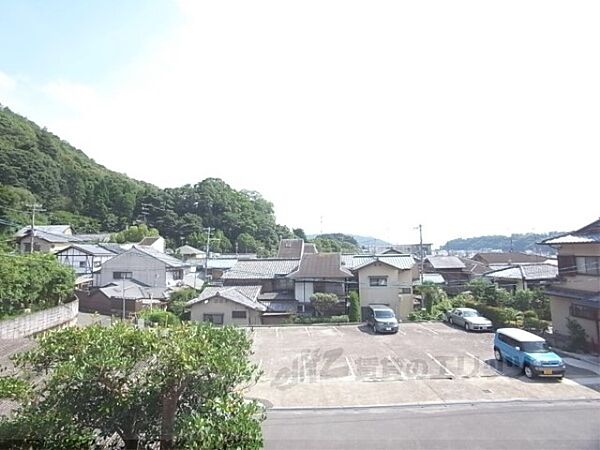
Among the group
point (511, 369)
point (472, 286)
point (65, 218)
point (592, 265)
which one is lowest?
point (511, 369)

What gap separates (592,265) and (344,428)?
1329 centimetres

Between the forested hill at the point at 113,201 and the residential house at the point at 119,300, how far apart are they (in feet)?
45.6

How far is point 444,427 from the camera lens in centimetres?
828

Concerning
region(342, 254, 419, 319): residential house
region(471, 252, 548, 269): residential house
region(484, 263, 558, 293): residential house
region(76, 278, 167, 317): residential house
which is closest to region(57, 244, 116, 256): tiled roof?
region(76, 278, 167, 317): residential house

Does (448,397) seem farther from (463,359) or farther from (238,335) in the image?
(238,335)

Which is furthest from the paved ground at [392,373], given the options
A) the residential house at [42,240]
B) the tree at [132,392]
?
the residential house at [42,240]

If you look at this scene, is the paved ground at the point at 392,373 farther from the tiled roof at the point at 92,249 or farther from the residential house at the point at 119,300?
the tiled roof at the point at 92,249

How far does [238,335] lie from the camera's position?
4.83 meters

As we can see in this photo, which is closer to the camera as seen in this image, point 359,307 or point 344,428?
point 344,428

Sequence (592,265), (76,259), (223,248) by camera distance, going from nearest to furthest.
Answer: (592,265)
(76,259)
(223,248)

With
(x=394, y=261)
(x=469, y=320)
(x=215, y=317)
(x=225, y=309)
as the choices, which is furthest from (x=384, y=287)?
(x=215, y=317)

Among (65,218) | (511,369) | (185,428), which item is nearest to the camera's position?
(185,428)

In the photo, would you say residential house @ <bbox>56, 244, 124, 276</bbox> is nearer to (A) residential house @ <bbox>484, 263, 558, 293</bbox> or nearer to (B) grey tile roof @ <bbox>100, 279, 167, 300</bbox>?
(B) grey tile roof @ <bbox>100, 279, 167, 300</bbox>

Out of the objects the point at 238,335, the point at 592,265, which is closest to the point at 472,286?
the point at 592,265
